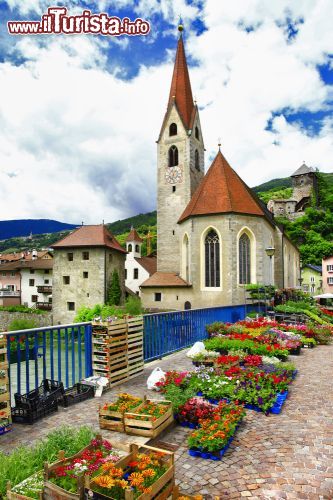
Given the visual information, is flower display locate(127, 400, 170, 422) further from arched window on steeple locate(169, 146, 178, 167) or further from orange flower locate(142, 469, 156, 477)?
arched window on steeple locate(169, 146, 178, 167)

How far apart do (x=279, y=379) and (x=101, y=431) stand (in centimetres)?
379

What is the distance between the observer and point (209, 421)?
4.79 m

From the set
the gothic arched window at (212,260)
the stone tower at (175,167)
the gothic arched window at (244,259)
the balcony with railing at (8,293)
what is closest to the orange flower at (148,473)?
the gothic arched window at (244,259)

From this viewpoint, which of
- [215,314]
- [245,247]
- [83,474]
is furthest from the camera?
[245,247]

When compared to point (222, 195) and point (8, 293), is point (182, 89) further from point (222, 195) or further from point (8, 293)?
point (8, 293)

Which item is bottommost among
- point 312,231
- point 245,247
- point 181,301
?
point 181,301

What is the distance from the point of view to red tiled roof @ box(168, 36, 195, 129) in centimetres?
3772

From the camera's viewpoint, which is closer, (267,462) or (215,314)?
(267,462)

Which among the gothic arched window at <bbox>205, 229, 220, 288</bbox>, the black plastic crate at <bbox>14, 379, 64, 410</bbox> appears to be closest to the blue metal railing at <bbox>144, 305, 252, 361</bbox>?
the black plastic crate at <bbox>14, 379, 64, 410</bbox>

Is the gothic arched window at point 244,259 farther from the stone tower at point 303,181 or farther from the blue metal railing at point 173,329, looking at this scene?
the stone tower at point 303,181

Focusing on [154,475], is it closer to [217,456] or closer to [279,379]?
[217,456]

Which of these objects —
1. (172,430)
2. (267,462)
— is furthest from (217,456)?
(172,430)

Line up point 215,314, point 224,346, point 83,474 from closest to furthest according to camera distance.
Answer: point 83,474 < point 224,346 < point 215,314

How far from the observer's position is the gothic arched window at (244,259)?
26188 millimetres
